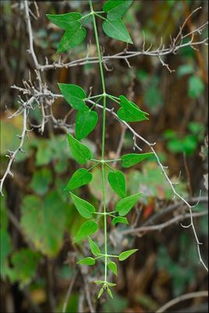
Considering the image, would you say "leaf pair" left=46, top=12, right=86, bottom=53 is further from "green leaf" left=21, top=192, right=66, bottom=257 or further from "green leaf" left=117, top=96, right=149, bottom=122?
"green leaf" left=21, top=192, right=66, bottom=257

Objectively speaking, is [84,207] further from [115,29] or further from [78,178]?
[115,29]

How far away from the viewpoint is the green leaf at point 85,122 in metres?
0.75

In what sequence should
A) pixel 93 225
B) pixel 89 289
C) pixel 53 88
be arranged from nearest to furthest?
pixel 93 225 < pixel 89 289 < pixel 53 88

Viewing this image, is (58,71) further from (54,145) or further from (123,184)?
(123,184)

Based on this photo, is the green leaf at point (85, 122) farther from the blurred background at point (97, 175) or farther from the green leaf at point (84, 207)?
the blurred background at point (97, 175)

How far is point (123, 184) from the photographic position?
75cm

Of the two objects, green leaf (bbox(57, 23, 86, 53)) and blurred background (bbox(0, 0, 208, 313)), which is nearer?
green leaf (bbox(57, 23, 86, 53))

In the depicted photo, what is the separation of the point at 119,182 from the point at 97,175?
48 centimetres

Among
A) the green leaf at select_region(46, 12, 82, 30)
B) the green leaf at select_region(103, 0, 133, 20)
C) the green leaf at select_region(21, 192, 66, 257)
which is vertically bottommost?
the green leaf at select_region(21, 192, 66, 257)

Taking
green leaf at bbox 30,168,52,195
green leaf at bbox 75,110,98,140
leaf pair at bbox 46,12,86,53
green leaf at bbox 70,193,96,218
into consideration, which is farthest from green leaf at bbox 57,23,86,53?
green leaf at bbox 30,168,52,195

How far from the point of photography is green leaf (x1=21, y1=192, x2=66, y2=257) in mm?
1324

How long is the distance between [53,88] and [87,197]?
1.01 ft

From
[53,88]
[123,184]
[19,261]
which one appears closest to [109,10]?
[123,184]

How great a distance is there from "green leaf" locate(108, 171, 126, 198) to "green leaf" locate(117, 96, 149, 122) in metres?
0.07
